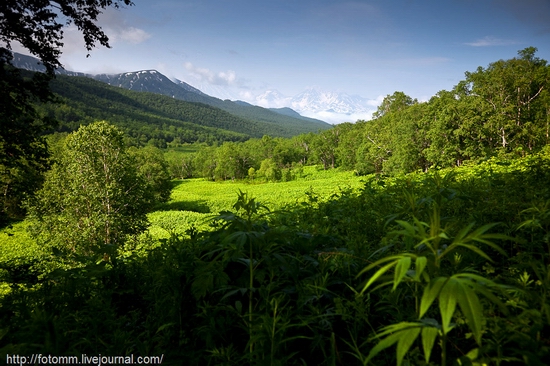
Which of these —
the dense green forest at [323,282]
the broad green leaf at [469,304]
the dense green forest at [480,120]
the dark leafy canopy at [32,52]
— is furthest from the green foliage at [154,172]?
the broad green leaf at [469,304]

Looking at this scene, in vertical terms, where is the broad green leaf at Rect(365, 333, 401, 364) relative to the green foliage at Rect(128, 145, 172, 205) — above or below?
above

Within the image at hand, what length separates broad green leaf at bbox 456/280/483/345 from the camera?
3.05 ft

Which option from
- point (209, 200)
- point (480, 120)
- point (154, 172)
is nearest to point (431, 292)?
point (480, 120)

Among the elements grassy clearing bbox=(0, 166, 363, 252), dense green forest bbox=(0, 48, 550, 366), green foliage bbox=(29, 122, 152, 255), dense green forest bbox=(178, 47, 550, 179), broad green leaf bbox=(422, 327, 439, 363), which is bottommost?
grassy clearing bbox=(0, 166, 363, 252)

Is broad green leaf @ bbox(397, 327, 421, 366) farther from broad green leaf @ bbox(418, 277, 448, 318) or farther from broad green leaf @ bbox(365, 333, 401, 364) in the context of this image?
broad green leaf @ bbox(418, 277, 448, 318)

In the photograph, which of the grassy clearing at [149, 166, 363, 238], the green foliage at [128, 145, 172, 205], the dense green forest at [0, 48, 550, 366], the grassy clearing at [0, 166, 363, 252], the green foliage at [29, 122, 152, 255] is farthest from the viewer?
the green foliage at [128, 145, 172, 205]

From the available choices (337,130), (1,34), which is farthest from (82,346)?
(337,130)

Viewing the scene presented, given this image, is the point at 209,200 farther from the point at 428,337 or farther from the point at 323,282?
the point at 428,337

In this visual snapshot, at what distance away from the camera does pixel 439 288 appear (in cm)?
104

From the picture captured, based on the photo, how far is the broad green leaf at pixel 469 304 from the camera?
93cm

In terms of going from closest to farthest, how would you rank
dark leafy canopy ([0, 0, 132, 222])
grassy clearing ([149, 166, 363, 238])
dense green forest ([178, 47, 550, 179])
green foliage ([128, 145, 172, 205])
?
dark leafy canopy ([0, 0, 132, 222]), dense green forest ([178, 47, 550, 179]), grassy clearing ([149, 166, 363, 238]), green foliage ([128, 145, 172, 205])

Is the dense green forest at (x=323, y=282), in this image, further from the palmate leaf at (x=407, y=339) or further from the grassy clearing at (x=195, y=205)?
the grassy clearing at (x=195, y=205)

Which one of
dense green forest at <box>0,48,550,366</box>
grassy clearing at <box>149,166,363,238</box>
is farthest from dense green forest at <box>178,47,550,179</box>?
dense green forest at <box>0,48,550,366</box>

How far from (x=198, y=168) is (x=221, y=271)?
4802 inches
